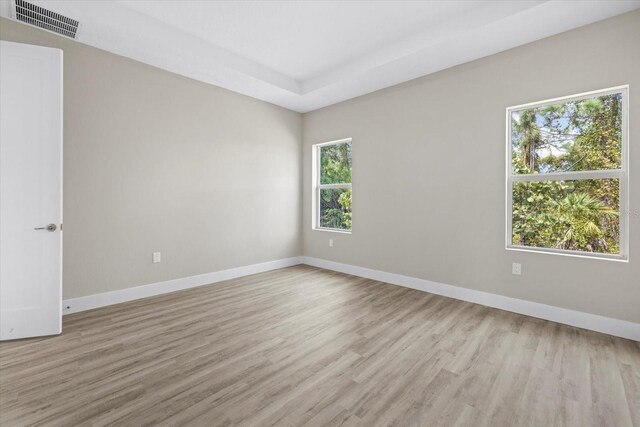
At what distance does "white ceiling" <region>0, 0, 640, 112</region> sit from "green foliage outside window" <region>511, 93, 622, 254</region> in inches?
31.0

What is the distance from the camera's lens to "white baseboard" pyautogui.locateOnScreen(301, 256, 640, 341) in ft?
8.14

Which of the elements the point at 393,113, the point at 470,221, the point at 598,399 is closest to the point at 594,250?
the point at 470,221

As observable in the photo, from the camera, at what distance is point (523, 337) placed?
8.09ft

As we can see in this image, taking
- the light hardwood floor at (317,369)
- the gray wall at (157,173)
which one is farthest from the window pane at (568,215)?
the gray wall at (157,173)

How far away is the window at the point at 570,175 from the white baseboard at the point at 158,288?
345 centimetres

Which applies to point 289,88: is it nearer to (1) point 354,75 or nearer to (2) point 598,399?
(1) point 354,75

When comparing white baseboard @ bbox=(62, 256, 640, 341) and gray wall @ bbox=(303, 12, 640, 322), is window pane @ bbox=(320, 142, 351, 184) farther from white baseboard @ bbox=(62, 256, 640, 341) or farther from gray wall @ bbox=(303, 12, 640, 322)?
white baseboard @ bbox=(62, 256, 640, 341)

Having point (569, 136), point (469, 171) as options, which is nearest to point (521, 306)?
point (469, 171)

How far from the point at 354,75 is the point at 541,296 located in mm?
3249

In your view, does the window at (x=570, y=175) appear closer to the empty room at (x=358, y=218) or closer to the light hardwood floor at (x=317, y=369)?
the empty room at (x=358, y=218)

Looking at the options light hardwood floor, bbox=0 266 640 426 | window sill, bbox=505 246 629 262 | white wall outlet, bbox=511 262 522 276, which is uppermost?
window sill, bbox=505 246 629 262

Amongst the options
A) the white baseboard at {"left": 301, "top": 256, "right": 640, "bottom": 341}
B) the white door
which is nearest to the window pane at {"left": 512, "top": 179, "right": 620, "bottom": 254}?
the white baseboard at {"left": 301, "top": 256, "right": 640, "bottom": 341}

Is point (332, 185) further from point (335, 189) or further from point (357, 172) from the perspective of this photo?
point (357, 172)

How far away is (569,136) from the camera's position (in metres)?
2.82
